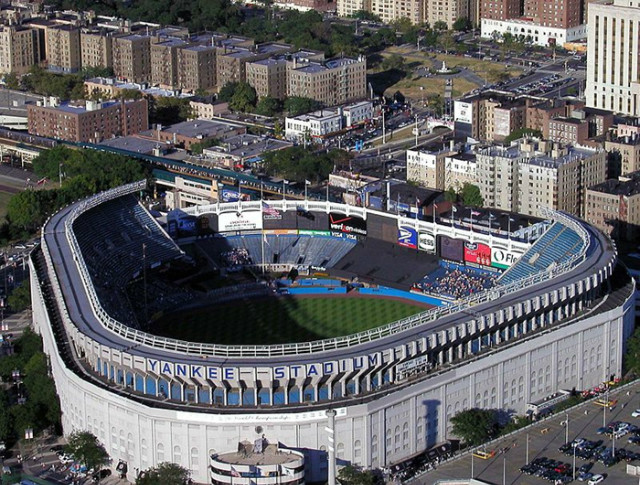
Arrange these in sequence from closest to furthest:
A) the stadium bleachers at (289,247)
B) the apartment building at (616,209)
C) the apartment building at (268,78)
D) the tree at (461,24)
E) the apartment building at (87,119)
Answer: the stadium bleachers at (289,247) → the apartment building at (616,209) → the apartment building at (87,119) → the apartment building at (268,78) → the tree at (461,24)

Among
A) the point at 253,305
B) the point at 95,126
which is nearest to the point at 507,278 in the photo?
the point at 253,305

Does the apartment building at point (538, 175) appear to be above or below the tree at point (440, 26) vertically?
below

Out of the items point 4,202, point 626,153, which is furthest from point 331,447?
point 4,202

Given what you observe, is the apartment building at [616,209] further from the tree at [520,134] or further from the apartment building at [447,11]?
the apartment building at [447,11]

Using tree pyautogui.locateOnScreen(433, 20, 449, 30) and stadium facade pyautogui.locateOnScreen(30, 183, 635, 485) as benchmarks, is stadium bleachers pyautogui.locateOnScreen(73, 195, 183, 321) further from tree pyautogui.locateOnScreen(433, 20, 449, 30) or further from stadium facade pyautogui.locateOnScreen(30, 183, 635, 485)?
tree pyautogui.locateOnScreen(433, 20, 449, 30)

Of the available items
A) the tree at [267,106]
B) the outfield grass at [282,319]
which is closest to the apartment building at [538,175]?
the outfield grass at [282,319]

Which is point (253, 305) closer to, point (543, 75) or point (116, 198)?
point (116, 198)

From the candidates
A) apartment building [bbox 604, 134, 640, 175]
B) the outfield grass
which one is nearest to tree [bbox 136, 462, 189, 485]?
the outfield grass
